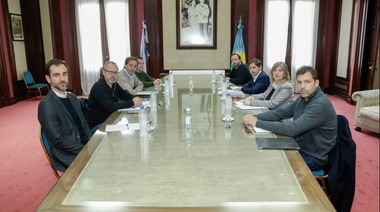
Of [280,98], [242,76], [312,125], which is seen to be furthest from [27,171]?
[242,76]

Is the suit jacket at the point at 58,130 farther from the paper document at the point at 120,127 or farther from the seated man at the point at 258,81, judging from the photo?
the seated man at the point at 258,81

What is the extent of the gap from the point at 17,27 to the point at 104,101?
534 centimetres

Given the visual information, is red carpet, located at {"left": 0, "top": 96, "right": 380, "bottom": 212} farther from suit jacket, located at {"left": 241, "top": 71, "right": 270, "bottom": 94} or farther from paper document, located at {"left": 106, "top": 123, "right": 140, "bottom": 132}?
suit jacket, located at {"left": 241, "top": 71, "right": 270, "bottom": 94}

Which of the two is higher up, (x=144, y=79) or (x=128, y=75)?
(x=128, y=75)

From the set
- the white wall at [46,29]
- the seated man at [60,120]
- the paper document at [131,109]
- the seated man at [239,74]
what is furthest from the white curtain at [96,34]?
the seated man at [60,120]

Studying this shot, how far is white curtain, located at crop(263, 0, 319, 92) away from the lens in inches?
296

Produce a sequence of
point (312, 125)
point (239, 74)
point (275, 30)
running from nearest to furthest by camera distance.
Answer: point (312, 125), point (239, 74), point (275, 30)

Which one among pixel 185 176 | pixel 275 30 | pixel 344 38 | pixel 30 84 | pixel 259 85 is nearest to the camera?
pixel 185 176

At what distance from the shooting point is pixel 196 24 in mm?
7660

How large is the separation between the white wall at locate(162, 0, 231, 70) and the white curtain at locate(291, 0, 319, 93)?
1553 millimetres

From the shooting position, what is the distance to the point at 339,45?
731cm

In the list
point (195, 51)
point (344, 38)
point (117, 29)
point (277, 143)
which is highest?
point (117, 29)

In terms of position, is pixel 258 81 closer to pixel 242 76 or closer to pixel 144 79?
pixel 242 76

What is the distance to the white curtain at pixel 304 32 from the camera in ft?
24.7
